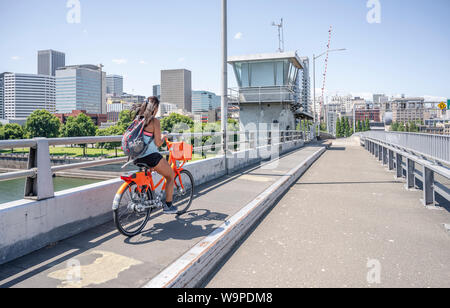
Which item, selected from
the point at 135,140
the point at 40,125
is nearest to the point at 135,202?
the point at 135,140

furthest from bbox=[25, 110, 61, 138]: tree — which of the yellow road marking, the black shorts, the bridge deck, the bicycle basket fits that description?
the yellow road marking

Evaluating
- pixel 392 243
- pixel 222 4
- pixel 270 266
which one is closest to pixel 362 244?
pixel 392 243

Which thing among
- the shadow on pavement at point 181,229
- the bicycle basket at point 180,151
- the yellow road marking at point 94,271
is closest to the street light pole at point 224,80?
the bicycle basket at point 180,151

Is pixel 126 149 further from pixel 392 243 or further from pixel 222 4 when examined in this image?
pixel 222 4

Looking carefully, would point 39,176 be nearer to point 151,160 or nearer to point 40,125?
point 151,160

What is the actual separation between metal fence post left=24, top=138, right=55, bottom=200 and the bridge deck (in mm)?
2480

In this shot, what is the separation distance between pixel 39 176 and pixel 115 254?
1463 millimetres

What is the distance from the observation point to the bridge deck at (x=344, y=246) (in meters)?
3.73

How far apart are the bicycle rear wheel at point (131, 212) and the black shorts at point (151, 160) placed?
0.36 meters

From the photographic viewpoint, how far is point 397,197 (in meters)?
8.20

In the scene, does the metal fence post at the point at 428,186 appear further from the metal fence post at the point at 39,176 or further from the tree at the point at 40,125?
the tree at the point at 40,125

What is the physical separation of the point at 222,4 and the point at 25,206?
27.8ft

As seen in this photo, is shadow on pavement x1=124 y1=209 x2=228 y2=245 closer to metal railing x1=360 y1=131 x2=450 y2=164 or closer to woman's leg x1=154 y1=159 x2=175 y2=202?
woman's leg x1=154 y1=159 x2=175 y2=202

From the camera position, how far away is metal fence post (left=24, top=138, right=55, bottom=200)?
4.24m
